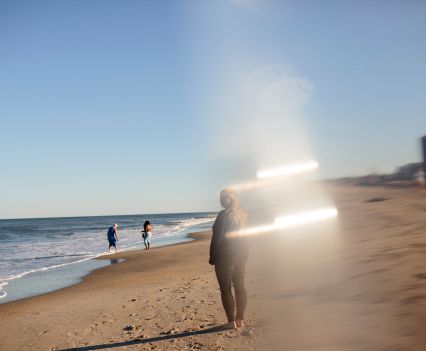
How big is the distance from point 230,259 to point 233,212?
666 millimetres

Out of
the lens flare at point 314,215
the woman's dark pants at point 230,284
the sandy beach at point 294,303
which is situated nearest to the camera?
the sandy beach at point 294,303

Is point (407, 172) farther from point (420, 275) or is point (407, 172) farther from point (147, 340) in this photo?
point (147, 340)

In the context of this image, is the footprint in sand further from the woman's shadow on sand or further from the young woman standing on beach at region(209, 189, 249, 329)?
the woman's shadow on sand

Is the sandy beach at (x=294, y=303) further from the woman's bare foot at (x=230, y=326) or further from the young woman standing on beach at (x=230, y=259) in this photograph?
the young woman standing on beach at (x=230, y=259)

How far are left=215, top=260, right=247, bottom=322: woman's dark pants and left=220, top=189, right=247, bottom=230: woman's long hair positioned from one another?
54 centimetres

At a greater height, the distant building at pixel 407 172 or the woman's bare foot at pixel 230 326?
the distant building at pixel 407 172

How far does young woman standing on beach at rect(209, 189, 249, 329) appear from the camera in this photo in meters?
4.97

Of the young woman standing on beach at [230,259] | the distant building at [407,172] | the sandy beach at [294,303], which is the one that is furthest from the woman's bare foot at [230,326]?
the distant building at [407,172]

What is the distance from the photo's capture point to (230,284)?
16.5 ft

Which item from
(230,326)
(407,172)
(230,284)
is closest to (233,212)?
(230,284)

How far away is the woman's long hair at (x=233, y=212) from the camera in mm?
5047

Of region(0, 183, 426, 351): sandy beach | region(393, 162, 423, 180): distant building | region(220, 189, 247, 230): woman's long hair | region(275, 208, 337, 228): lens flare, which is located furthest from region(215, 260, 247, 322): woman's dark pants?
region(393, 162, 423, 180): distant building

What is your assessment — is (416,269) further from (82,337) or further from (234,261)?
(82,337)

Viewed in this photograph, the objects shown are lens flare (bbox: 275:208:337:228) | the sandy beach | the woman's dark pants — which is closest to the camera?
the sandy beach
